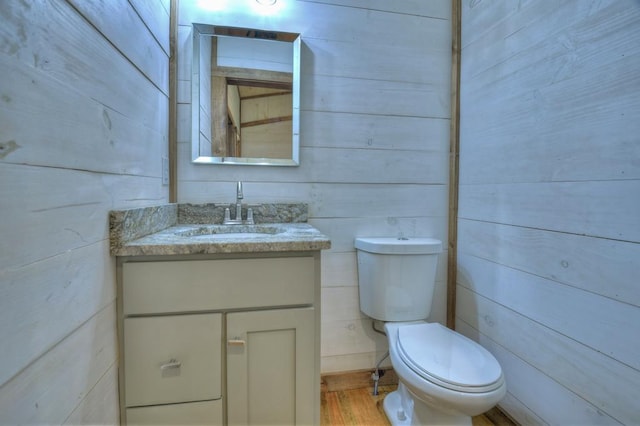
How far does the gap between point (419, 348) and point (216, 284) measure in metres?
0.79

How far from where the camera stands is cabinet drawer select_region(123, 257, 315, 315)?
2.66ft

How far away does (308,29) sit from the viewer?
1381 millimetres

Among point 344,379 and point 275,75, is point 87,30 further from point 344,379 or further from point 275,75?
point 344,379

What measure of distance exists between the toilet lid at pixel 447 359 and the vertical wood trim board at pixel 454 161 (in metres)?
0.36

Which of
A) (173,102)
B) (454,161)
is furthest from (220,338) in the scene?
(454,161)

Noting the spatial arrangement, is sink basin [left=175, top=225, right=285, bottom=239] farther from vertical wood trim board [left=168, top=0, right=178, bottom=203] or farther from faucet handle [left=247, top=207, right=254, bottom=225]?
vertical wood trim board [left=168, top=0, right=178, bottom=203]

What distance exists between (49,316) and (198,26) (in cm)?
129

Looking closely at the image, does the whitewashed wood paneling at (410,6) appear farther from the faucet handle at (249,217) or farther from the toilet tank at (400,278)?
the toilet tank at (400,278)

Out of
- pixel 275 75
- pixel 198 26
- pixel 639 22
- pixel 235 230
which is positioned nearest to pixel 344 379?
pixel 235 230

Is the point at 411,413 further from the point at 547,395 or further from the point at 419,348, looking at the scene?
the point at 547,395

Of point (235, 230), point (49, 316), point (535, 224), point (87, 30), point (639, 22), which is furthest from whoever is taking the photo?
point (235, 230)

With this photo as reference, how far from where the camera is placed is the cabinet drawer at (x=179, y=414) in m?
0.82

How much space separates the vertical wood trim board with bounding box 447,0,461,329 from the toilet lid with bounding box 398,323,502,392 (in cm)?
36

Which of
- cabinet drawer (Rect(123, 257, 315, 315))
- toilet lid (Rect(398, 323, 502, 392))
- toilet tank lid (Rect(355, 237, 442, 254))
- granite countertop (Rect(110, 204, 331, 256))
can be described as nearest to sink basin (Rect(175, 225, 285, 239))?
granite countertop (Rect(110, 204, 331, 256))
